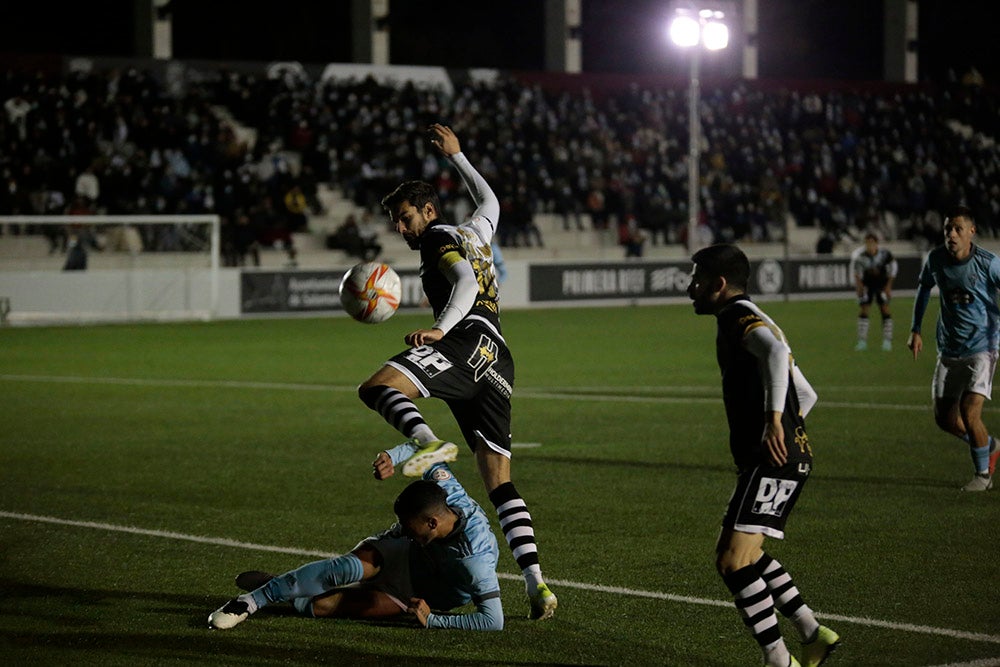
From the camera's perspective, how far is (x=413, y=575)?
23.6ft

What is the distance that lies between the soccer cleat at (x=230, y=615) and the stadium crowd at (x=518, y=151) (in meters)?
26.9

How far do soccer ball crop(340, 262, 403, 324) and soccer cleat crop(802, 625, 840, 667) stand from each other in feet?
10.4

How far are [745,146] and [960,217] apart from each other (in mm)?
38825

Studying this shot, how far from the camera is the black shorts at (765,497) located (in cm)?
603

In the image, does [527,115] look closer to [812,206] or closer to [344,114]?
[344,114]

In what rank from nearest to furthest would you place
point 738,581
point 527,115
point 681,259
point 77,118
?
point 738,581 → point 77,118 → point 681,259 → point 527,115

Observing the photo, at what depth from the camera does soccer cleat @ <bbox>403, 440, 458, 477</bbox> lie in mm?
6875

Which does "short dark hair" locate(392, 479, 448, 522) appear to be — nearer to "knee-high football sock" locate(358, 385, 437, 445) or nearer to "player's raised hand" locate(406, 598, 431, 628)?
"knee-high football sock" locate(358, 385, 437, 445)

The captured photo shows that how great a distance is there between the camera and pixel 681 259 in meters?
40.0

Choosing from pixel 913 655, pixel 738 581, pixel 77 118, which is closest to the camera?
pixel 738 581

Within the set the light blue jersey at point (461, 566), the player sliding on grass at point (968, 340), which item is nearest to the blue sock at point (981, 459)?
the player sliding on grass at point (968, 340)

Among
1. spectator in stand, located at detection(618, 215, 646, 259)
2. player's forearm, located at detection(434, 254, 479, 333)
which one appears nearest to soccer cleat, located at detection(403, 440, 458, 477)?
player's forearm, located at detection(434, 254, 479, 333)

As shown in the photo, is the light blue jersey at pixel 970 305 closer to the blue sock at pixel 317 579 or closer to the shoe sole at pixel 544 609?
the shoe sole at pixel 544 609

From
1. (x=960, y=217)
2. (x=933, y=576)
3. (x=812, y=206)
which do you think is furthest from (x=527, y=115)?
(x=933, y=576)
